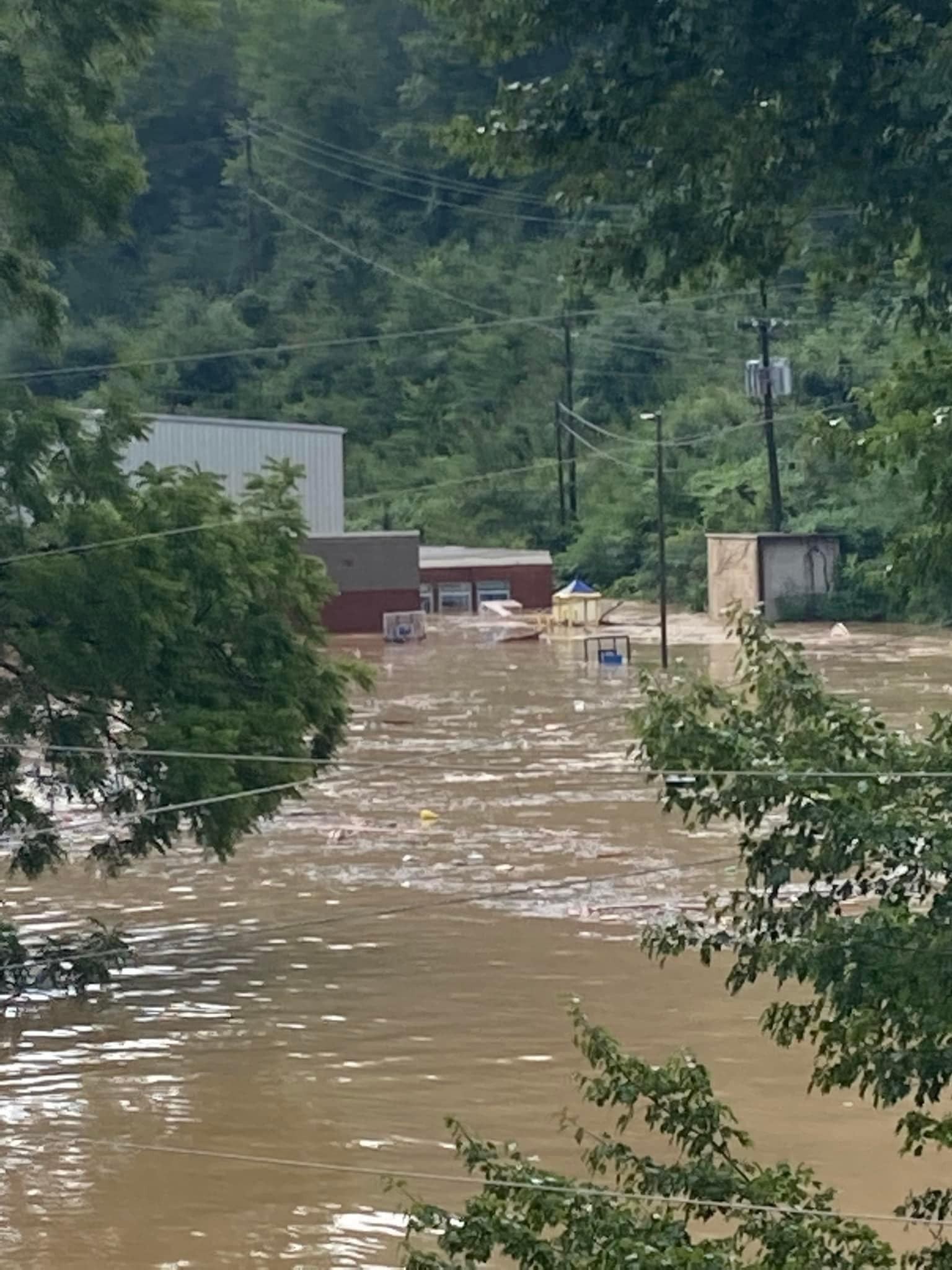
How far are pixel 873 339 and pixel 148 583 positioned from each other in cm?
6773

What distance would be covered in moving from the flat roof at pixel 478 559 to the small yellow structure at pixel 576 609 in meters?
6.49

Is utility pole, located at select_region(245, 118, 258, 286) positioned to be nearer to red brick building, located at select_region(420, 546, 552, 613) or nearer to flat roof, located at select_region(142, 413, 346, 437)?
red brick building, located at select_region(420, 546, 552, 613)

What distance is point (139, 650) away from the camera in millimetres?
20969

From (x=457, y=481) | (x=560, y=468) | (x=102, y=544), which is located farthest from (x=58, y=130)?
(x=457, y=481)

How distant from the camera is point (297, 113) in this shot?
384ft

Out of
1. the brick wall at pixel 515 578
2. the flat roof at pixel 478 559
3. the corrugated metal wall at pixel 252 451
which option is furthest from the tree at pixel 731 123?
the brick wall at pixel 515 578

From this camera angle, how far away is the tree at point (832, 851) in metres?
8.45

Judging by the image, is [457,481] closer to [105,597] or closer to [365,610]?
[365,610]

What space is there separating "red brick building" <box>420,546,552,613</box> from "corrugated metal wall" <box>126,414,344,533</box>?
35.0ft

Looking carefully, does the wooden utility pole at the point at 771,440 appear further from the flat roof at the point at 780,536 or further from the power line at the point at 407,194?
the power line at the point at 407,194

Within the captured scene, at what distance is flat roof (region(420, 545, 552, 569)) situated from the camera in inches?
3024

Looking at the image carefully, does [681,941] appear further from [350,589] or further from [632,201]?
[350,589]

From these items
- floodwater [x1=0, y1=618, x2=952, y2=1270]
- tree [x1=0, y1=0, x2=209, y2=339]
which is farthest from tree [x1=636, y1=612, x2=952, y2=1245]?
tree [x1=0, y1=0, x2=209, y2=339]

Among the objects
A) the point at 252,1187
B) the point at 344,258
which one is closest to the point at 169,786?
the point at 252,1187
